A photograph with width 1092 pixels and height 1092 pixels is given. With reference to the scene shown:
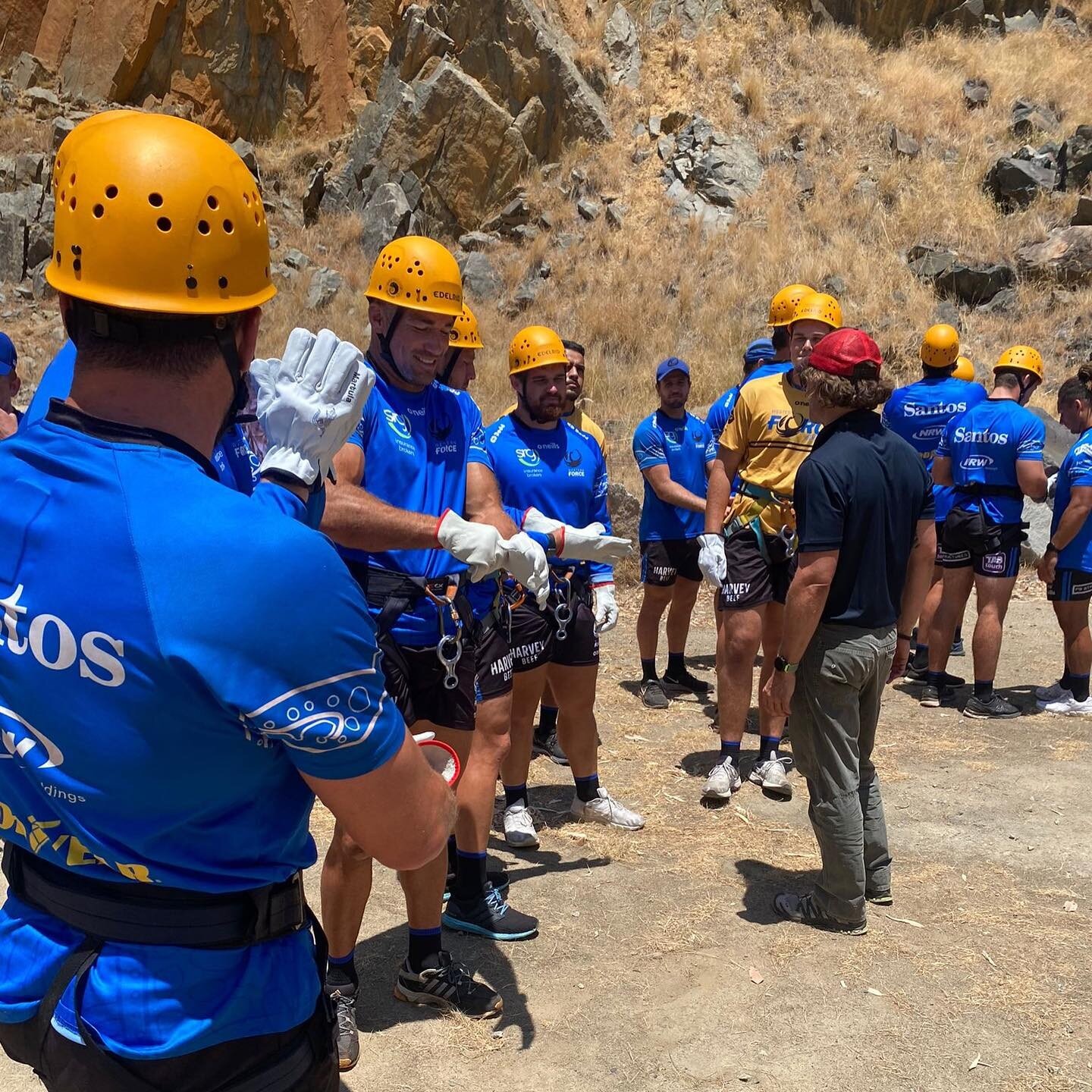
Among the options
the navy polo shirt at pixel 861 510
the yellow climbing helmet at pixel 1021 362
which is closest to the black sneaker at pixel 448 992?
the navy polo shirt at pixel 861 510

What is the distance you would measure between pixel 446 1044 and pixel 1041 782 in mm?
3829

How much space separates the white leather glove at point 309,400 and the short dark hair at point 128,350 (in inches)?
26.1

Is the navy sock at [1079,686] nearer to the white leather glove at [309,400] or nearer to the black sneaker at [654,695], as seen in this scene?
the black sneaker at [654,695]

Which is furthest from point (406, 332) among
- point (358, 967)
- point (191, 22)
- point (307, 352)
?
point (191, 22)

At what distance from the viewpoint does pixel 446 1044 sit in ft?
11.0

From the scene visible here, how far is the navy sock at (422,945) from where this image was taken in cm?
349

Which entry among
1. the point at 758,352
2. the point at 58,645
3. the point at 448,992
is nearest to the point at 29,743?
the point at 58,645

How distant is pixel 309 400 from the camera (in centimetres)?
215

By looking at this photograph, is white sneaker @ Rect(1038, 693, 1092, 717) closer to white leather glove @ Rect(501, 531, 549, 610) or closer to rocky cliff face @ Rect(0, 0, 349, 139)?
white leather glove @ Rect(501, 531, 549, 610)

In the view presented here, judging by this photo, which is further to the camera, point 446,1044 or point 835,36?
point 835,36

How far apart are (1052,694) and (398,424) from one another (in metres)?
5.63

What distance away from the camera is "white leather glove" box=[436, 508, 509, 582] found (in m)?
3.08

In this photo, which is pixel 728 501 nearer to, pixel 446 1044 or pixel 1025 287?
pixel 446 1044

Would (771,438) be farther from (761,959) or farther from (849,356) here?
(761,959)
